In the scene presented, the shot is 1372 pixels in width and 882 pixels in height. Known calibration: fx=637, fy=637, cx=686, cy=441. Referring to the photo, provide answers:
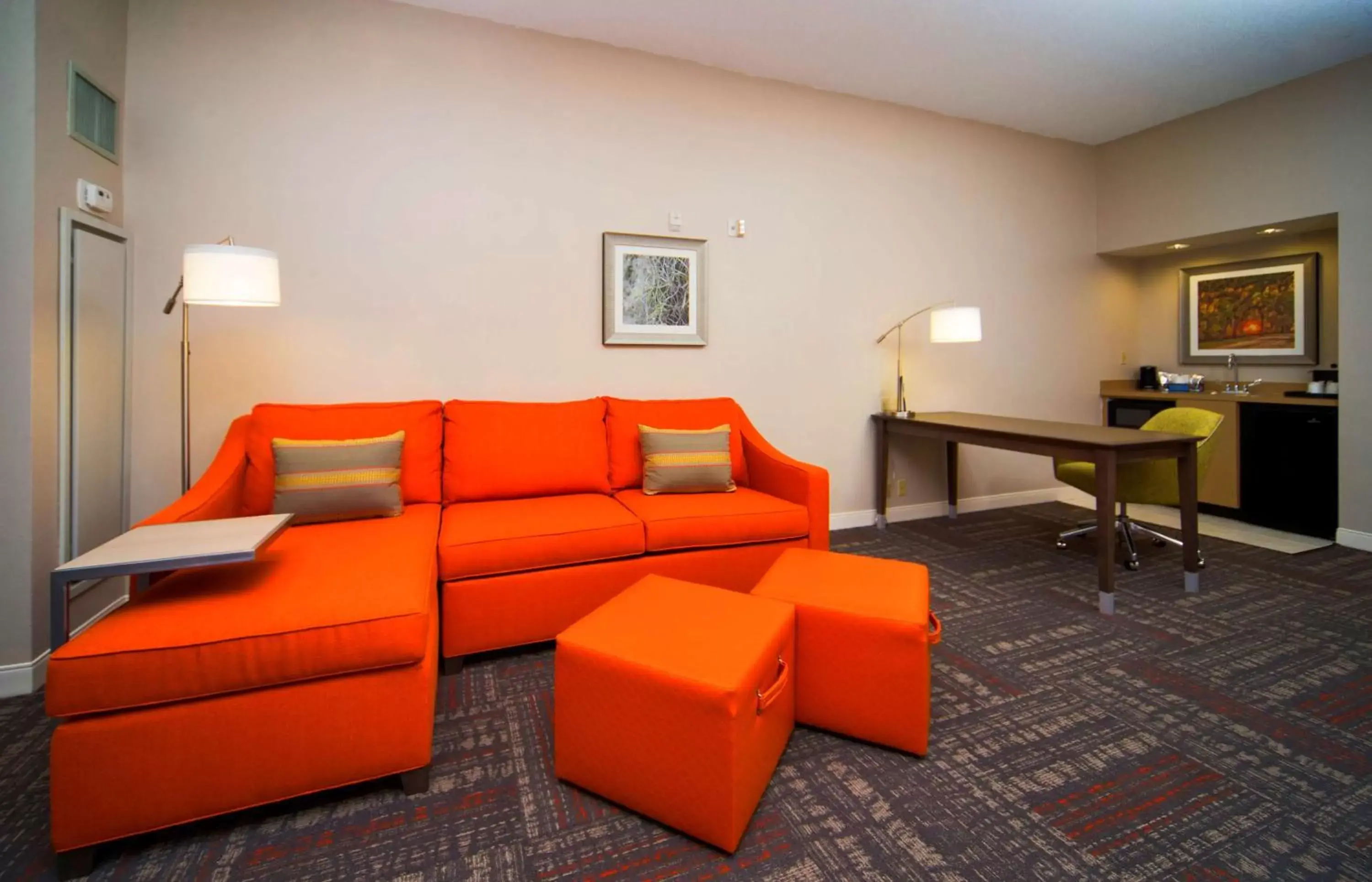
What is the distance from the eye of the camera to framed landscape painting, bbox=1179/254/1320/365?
14.0ft

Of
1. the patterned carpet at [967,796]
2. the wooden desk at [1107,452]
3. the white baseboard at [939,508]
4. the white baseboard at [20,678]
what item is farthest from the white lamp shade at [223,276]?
the wooden desk at [1107,452]

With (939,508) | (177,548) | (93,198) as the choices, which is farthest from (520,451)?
(939,508)

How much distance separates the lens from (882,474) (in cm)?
422

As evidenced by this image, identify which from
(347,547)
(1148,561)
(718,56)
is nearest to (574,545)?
(347,547)

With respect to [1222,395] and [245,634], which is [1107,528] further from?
[245,634]

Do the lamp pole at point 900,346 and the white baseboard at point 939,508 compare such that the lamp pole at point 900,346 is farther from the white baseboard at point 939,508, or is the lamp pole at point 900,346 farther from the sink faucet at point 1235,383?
the sink faucet at point 1235,383

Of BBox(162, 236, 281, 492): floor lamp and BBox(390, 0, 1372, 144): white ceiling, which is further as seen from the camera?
BBox(390, 0, 1372, 144): white ceiling

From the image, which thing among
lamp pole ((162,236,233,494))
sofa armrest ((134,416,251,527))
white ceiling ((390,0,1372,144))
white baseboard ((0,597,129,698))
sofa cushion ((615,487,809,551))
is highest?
white ceiling ((390,0,1372,144))

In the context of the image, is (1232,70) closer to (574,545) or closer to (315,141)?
(574,545)

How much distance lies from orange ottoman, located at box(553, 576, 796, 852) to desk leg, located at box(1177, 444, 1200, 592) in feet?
7.72

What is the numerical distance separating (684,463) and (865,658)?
1.40 m

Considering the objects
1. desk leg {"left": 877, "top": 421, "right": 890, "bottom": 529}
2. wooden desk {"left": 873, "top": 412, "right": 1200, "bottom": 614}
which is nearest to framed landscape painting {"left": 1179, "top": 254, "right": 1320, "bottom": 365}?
wooden desk {"left": 873, "top": 412, "right": 1200, "bottom": 614}

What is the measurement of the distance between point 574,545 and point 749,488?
46.2 inches

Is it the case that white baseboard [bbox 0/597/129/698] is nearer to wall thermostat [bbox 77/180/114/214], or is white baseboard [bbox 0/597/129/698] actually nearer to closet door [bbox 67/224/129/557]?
closet door [bbox 67/224/129/557]
